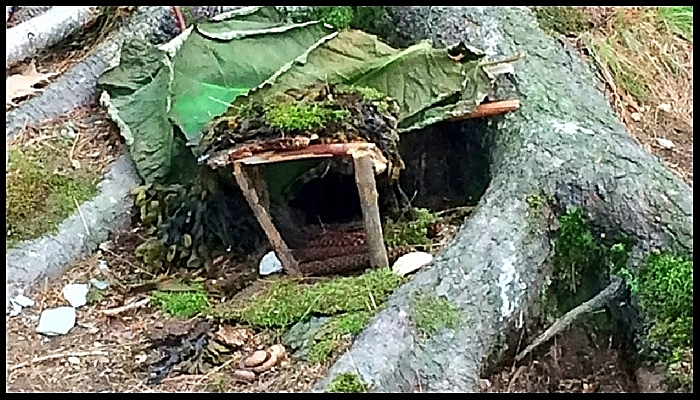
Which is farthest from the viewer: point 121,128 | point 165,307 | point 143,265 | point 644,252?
point 121,128

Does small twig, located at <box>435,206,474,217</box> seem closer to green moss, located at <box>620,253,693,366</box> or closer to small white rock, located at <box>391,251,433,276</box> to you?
small white rock, located at <box>391,251,433,276</box>

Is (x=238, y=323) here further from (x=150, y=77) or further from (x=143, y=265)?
(x=150, y=77)

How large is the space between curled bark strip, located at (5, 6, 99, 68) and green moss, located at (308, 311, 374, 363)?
83.9 inches

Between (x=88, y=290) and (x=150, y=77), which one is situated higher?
(x=150, y=77)

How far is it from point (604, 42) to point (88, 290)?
2330 millimetres

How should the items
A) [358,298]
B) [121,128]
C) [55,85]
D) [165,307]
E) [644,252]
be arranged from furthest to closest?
[55,85] < [121,128] < [165,307] < [358,298] < [644,252]

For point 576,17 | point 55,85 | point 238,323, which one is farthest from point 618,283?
point 55,85

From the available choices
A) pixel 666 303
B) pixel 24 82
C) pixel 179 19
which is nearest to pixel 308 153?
pixel 666 303

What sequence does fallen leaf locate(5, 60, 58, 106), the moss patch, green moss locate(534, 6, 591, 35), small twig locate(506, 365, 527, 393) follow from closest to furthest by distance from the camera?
small twig locate(506, 365, 527, 393), the moss patch, fallen leaf locate(5, 60, 58, 106), green moss locate(534, 6, 591, 35)

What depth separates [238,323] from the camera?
2877mm

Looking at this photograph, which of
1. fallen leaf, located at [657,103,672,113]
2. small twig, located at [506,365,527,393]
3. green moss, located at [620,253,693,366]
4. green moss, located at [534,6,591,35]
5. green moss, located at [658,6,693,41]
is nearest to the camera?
green moss, located at [620,253,693,366]

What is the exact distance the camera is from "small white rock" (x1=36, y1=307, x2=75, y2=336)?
9.81ft

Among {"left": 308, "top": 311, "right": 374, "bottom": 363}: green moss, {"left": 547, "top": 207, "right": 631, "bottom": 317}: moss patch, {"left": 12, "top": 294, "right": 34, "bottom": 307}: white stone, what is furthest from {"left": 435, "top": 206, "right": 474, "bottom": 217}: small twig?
{"left": 12, "top": 294, "right": 34, "bottom": 307}: white stone

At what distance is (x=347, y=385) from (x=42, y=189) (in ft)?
5.17
